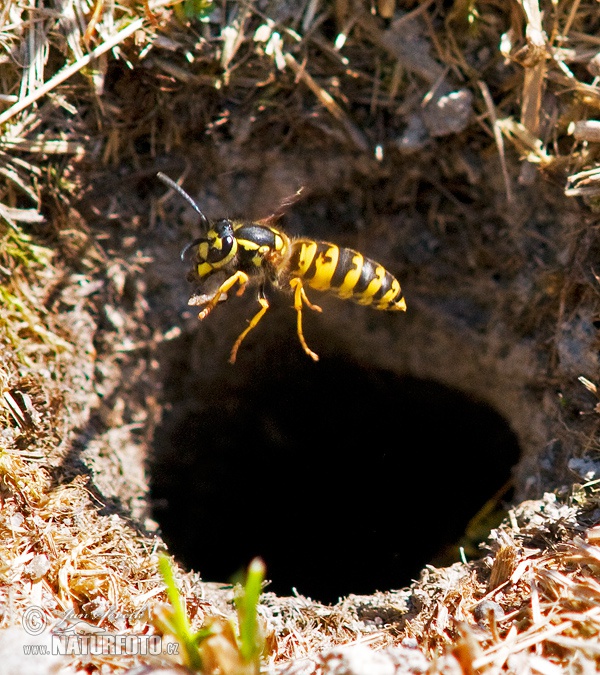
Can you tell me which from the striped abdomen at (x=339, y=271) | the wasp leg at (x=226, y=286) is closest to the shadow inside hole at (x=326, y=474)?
the wasp leg at (x=226, y=286)

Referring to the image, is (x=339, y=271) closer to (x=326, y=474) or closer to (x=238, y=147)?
(x=238, y=147)


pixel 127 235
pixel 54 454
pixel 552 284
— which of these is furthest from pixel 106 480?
pixel 552 284

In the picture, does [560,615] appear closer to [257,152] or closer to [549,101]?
[549,101]

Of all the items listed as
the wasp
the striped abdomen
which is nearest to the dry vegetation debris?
the wasp

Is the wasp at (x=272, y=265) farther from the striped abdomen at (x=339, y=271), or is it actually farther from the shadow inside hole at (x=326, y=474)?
the shadow inside hole at (x=326, y=474)

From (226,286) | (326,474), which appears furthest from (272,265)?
(326,474)
